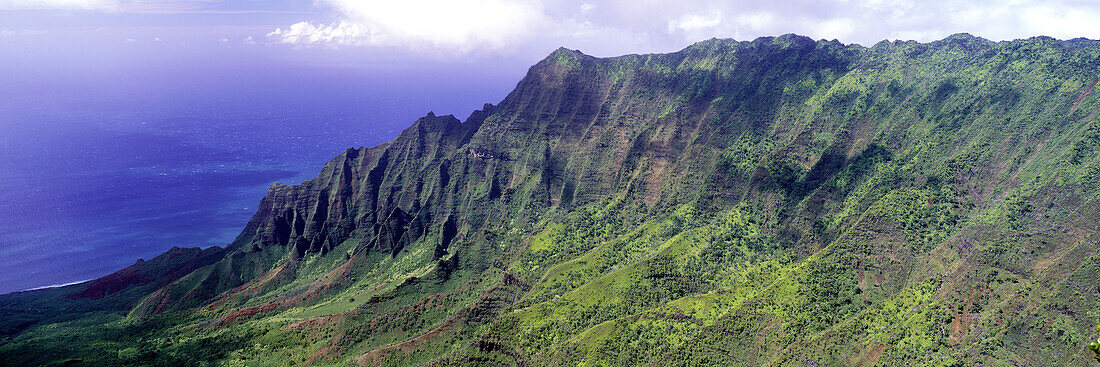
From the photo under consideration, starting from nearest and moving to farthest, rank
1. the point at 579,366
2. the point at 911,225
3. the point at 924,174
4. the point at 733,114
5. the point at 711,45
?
the point at 579,366 → the point at 911,225 → the point at 924,174 → the point at 733,114 → the point at 711,45

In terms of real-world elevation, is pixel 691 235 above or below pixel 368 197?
below

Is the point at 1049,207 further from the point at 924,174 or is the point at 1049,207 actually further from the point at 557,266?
the point at 557,266

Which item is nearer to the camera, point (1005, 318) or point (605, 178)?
point (1005, 318)

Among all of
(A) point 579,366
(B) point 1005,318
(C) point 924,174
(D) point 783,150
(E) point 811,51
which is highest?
(E) point 811,51

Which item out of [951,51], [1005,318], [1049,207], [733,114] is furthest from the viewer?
[733,114]

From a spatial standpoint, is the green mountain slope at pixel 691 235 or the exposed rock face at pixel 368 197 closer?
the green mountain slope at pixel 691 235

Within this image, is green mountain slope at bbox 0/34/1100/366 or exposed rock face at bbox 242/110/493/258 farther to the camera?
exposed rock face at bbox 242/110/493/258

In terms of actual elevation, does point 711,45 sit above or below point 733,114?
above

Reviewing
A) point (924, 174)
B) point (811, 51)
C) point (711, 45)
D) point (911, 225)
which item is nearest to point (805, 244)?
point (911, 225)
